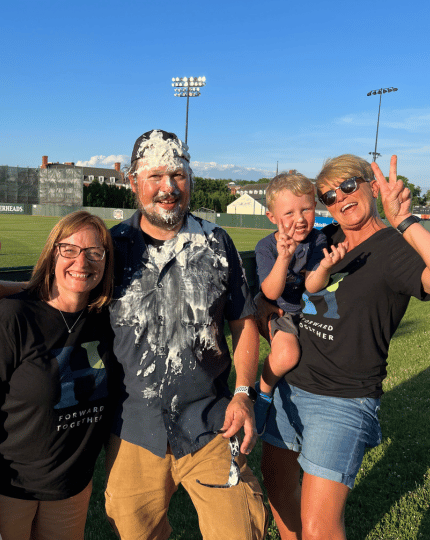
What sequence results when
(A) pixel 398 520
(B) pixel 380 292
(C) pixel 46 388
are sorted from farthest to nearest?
1. (A) pixel 398 520
2. (B) pixel 380 292
3. (C) pixel 46 388

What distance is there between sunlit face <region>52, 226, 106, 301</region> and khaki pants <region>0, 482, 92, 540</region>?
101 centimetres

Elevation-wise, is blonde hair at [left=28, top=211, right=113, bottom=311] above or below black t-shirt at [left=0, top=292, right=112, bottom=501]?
above

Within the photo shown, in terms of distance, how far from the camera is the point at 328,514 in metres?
2.27

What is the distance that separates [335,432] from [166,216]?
1466 millimetres

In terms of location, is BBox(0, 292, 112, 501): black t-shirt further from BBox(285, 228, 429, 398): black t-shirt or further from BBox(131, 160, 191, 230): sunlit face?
BBox(285, 228, 429, 398): black t-shirt

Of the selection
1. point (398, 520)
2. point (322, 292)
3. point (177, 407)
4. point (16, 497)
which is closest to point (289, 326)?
point (322, 292)

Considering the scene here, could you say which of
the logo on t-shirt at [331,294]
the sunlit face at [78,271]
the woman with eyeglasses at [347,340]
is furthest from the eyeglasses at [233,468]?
the sunlit face at [78,271]

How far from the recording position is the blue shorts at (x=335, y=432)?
2.35 m

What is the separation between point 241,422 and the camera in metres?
2.27

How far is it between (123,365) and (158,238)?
0.70 m

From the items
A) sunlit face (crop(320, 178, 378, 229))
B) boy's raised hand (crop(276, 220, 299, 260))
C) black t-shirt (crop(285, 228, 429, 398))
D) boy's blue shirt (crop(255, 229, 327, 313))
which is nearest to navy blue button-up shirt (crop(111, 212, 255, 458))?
boy's raised hand (crop(276, 220, 299, 260))

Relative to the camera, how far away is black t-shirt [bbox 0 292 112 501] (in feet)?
6.86

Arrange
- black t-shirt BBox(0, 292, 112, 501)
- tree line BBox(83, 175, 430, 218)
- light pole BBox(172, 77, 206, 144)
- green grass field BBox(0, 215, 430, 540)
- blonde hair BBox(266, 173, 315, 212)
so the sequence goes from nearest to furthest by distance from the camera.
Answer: black t-shirt BBox(0, 292, 112, 501), blonde hair BBox(266, 173, 315, 212), green grass field BBox(0, 215, 430, 540), light pole BBox(172, 77, 206, 144), tree line BBox(83, 175, 430, 218)

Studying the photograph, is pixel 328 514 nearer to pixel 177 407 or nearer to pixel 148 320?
pixel 177 407
